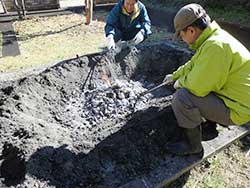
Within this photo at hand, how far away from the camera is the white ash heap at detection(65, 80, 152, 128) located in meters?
3.66

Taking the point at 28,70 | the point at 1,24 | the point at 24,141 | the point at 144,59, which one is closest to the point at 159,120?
the point at 24,141

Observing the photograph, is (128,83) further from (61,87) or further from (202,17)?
(202,17)

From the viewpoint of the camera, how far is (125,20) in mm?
4723

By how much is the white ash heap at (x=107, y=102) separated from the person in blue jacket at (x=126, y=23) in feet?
2.40

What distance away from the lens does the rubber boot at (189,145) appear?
9.08 ft

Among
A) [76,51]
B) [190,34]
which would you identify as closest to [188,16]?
[190,34]

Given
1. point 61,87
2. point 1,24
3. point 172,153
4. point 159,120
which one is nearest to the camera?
point 172,153

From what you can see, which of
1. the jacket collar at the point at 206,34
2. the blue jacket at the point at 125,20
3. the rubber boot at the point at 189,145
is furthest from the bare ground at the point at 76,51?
the blue jacket at the point at 125,20

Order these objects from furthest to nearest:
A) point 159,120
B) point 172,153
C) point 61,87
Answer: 1. point 61,87
2. point 159,120
3. point 172,153

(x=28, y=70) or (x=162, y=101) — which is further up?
(x=162, y=101)

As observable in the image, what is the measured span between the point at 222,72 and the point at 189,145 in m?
0.84

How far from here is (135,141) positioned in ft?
9.56

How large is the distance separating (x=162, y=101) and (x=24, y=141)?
66.6 inches

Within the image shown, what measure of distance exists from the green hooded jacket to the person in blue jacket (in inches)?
86.0
